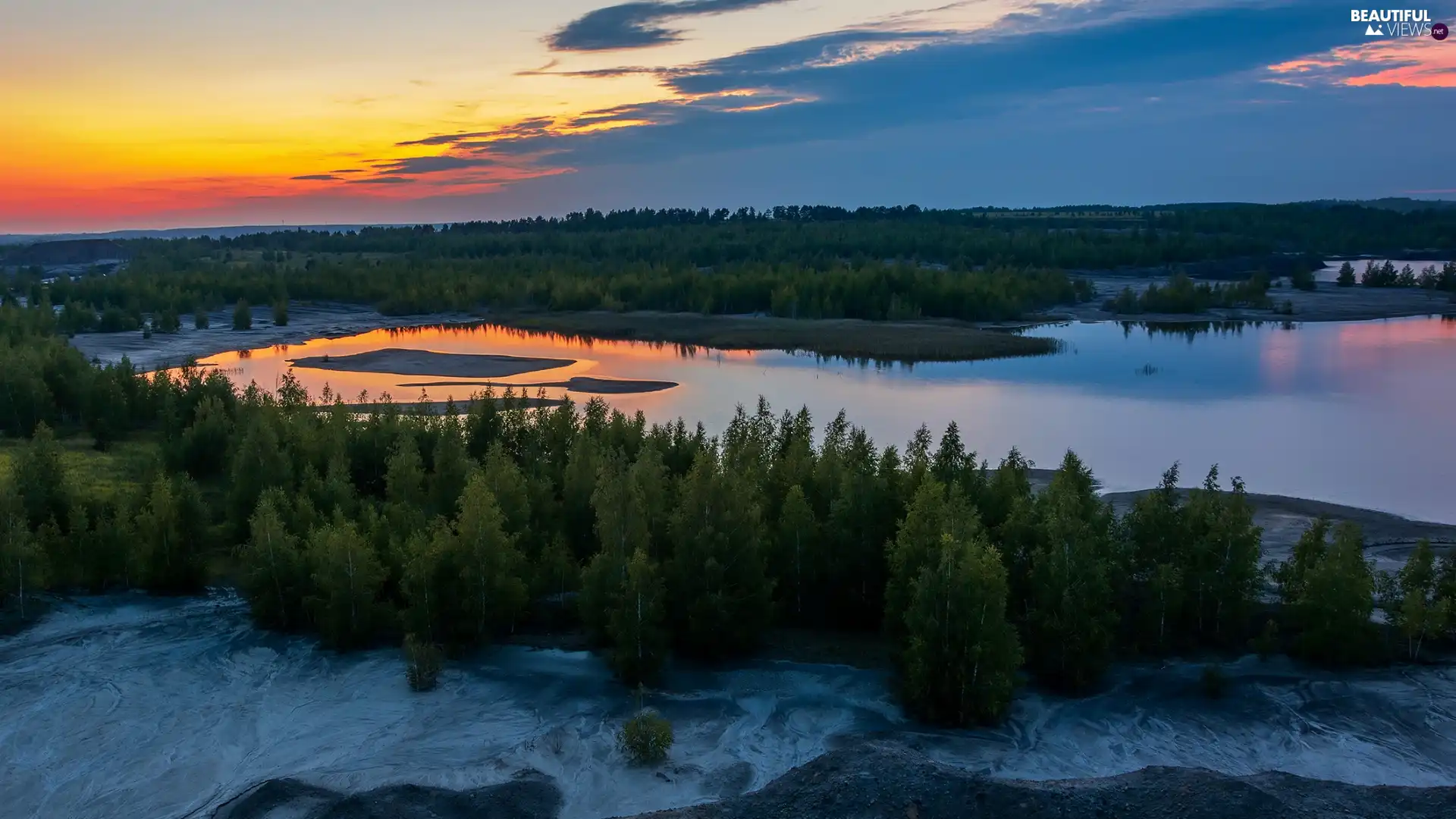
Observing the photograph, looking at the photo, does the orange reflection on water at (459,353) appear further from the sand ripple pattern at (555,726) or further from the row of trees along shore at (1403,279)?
the row of trees along shore at (1403,279)

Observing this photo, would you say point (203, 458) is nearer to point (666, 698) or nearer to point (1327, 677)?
point (666, 698)

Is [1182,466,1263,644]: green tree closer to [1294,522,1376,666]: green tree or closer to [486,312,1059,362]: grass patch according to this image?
[1294,522,1376,666]: green tree

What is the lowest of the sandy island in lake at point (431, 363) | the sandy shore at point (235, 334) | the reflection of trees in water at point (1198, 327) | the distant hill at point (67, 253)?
the sandy island in lake at point (431, 363)

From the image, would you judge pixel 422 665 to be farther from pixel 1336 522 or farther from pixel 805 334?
pixel 805 334

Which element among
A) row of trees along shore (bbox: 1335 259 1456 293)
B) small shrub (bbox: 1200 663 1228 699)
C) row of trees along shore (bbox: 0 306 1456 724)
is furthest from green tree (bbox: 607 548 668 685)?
row of trees along shore (bbox: 1335 259 1456 293)

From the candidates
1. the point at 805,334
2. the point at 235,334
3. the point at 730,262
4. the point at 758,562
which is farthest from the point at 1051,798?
the point at 730,262

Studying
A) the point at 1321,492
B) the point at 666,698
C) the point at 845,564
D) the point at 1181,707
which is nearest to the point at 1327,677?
the point at 1181,707

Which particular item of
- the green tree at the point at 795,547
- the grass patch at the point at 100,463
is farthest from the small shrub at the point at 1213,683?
the grass patch at the point at 100,463
